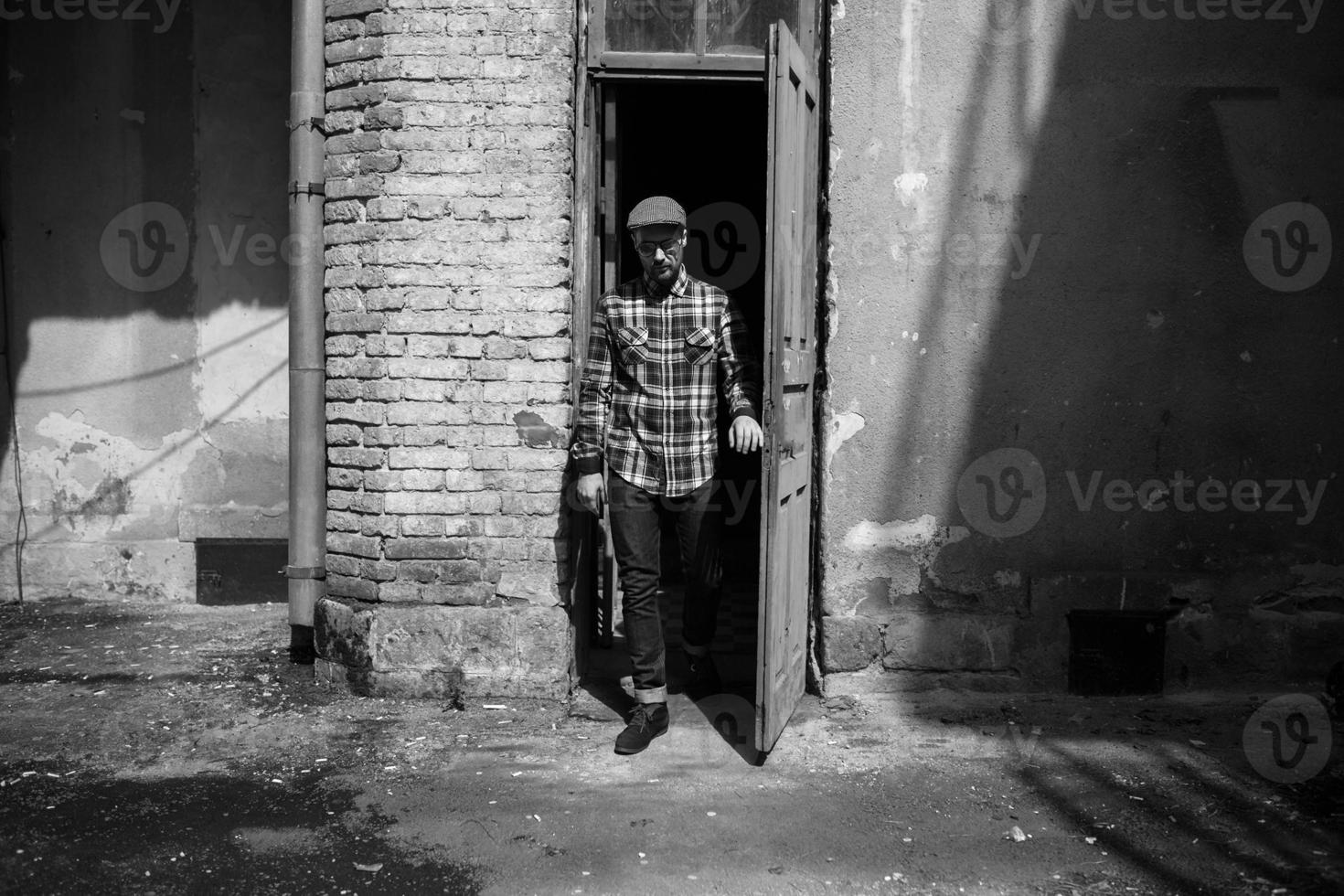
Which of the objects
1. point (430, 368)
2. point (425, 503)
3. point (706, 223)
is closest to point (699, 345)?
point (430, 368)

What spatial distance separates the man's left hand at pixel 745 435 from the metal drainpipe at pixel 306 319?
78.1 inches

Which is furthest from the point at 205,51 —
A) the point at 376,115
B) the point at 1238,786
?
the point at 1238,786

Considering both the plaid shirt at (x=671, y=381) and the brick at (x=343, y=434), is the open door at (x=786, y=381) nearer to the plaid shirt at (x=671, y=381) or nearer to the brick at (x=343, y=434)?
the plaid shirt at (x=671, y=381)

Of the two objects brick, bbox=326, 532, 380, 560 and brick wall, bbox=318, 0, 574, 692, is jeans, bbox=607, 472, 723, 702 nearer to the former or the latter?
brick wall, bbox=318, 0, 574, 692

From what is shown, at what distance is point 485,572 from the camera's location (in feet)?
15.1

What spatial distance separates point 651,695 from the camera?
429 cm

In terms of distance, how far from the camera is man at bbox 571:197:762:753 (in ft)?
14.0

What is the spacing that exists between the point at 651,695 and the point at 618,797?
0.62 meters

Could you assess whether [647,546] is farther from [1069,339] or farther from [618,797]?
[1069,339]

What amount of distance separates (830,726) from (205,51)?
196 inches

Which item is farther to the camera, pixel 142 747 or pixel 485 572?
pixel 485 572

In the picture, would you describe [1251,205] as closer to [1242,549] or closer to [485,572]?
[1242,549]

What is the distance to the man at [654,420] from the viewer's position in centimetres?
426

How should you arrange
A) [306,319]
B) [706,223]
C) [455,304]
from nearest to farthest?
1. [455,304]
2. [306,319]
3. [706,223]
